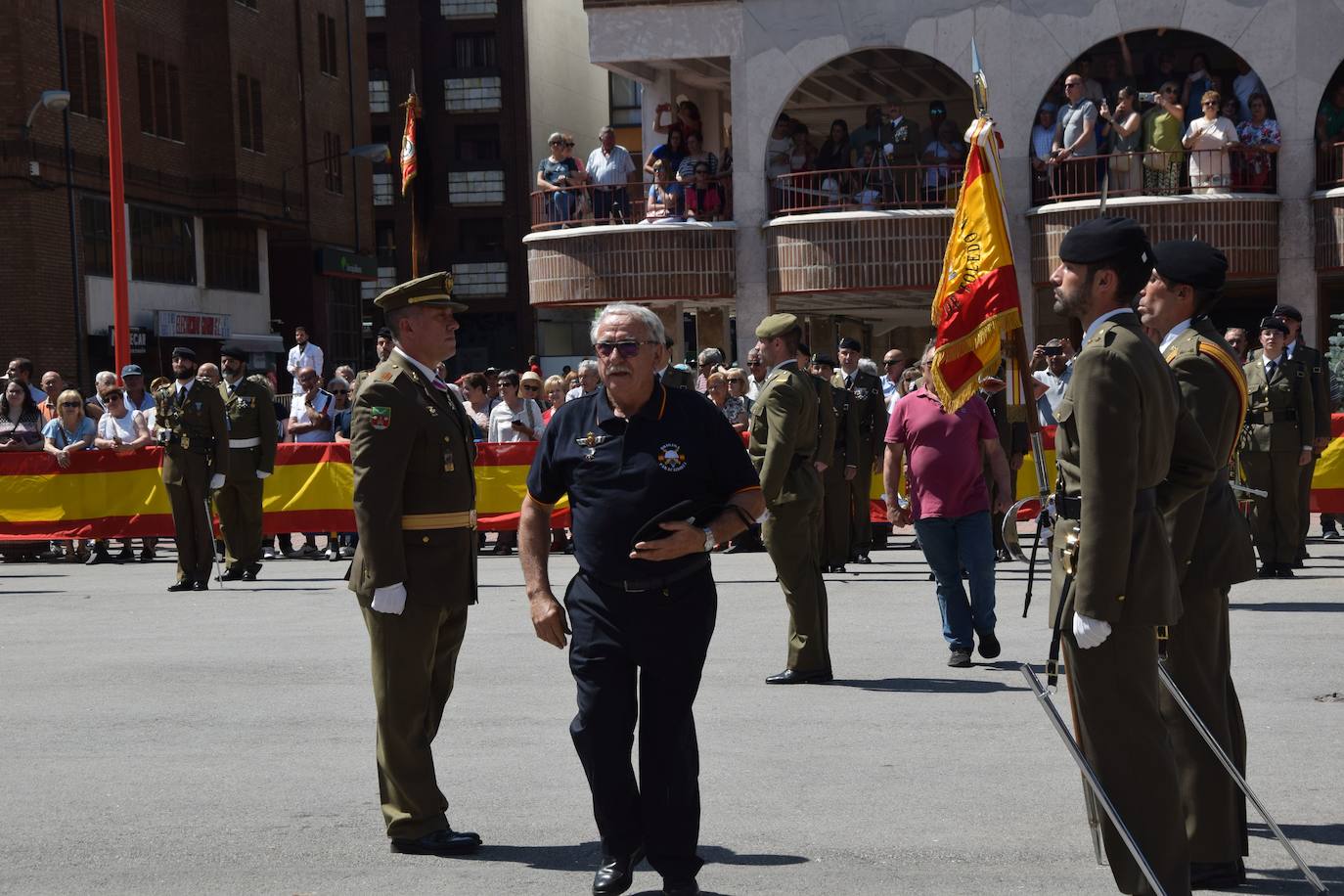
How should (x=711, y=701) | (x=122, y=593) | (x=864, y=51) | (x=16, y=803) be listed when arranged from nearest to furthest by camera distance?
(x=16, y=803) → (x=711, y=701) → (x=122, y=593) → (x=864, y=51)

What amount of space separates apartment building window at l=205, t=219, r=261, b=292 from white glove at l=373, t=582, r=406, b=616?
137ft

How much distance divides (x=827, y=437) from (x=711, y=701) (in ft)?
12.3

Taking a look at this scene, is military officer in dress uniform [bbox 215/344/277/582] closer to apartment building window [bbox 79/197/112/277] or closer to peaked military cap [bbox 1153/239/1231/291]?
peaked military cap [bbox 1153/239/1231/291]

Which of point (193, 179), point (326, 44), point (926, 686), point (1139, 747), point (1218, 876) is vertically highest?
point (326, 44)

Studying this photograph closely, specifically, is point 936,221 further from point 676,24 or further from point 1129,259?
point 1129,259

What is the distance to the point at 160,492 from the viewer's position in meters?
18.7

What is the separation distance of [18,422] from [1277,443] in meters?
13.0

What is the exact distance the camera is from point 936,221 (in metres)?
27.5

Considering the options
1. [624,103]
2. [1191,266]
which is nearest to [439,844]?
[1191,266]

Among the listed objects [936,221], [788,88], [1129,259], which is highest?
[788,88]

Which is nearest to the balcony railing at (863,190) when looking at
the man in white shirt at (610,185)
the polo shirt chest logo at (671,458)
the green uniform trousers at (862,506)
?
the man in white shirt at (610,185)

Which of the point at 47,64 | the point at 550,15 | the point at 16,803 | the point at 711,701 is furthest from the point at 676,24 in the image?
the point at 550,15

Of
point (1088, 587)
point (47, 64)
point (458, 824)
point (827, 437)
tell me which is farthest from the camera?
point (47, 64)

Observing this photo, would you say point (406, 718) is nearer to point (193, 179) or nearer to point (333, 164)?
point (193, 179)
